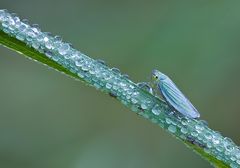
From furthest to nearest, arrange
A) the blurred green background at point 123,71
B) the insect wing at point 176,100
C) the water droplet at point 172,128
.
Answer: the blurred green background at point 123,71, the insect wing at point 176,100, the water droplet at point 172,128

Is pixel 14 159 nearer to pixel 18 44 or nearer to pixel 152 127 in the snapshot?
pixel 152 127

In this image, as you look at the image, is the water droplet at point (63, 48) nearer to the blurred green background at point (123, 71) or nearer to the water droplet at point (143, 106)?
the water droplet at point (143, 106)

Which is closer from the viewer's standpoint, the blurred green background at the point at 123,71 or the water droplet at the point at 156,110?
the water droplet at the point at 156,110

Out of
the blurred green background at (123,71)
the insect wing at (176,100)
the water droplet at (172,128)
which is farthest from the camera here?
the blurred green background at (123,71)

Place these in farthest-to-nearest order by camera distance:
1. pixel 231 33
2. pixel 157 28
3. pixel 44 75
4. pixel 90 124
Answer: pixel 44 75 → pixel 90 124 → pixel 157 28 → pixel 231 33

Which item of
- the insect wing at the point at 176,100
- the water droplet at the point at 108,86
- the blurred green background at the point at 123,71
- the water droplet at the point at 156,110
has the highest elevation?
the blurred green background at the point at 123,71

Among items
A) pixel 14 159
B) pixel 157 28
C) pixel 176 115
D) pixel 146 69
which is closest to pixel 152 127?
pixel 146 69

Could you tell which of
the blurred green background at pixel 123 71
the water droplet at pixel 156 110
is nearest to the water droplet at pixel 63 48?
the water droplet at pixel 156 110


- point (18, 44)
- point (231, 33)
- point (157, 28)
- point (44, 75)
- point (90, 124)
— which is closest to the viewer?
point (18, 44)

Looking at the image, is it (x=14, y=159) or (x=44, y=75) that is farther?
(x=44, y=75)
